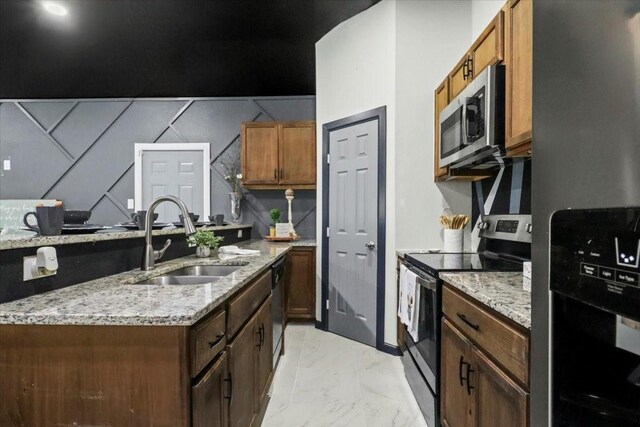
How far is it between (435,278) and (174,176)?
4341 mm

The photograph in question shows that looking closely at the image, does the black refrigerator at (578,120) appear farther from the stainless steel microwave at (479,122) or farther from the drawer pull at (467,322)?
the stainless steel microwave at (479,122)

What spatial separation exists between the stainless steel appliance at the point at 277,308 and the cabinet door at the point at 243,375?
0.64 m

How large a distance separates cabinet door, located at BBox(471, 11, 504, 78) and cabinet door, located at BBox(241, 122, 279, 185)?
8.65 ft

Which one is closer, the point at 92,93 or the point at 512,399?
the point at 512,399

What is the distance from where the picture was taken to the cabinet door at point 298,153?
13.8ft

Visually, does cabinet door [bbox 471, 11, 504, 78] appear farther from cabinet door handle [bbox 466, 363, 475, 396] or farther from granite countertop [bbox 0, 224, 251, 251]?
granite countertop [bbox 0, 224, 251, 251]

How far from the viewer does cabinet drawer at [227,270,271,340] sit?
1.43 m

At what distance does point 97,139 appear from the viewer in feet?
16.6

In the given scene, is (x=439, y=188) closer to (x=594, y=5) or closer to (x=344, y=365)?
(x=344, y=365)

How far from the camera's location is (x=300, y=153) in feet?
→ 13.9

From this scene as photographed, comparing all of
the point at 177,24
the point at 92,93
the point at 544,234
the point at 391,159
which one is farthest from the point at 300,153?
the point at 544,234

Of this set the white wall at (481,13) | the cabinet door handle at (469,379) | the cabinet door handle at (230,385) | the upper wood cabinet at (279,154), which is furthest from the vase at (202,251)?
the white wall at (481,13)

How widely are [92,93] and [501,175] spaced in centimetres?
545

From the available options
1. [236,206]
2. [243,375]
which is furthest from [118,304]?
[236,206]
